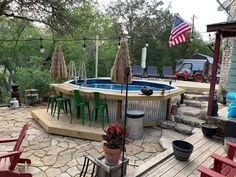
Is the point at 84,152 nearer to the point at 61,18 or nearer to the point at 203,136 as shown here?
the point at 203,136

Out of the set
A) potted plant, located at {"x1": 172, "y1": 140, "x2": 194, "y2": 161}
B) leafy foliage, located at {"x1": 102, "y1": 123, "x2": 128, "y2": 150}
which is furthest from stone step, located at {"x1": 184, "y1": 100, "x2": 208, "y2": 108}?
leafy foliage, located at {"x1": 102, "y1": 123, "x2": 128, "y2": 150}

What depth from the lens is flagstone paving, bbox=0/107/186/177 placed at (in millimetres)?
3693

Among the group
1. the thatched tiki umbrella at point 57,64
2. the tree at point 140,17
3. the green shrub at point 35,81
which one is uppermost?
the tree at point 140,17

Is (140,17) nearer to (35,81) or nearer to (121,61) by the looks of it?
(35,81)

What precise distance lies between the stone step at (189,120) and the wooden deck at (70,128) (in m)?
2.30

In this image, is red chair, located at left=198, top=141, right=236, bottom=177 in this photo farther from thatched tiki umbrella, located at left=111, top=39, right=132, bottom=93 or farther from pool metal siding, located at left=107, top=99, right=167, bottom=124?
pool metal siding, located at left=107, top=99, right=167, bottom=124

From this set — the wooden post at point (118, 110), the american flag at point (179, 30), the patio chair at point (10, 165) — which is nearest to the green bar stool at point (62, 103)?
the wooden post at point (118, 110)

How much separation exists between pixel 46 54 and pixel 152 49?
25.4ft

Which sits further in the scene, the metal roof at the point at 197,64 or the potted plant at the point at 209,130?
the metal roof at the point at 197,64

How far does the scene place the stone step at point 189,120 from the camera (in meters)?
5.59

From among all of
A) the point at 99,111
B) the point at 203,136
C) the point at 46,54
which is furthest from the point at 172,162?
the point at 46,54

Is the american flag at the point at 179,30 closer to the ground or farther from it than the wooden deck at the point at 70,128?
farther from it

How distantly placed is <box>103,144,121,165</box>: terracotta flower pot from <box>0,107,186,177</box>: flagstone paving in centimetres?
90

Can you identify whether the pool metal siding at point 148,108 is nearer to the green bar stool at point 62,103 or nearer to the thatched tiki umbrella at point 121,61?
the thatched tiki umbrella at point 121,61
